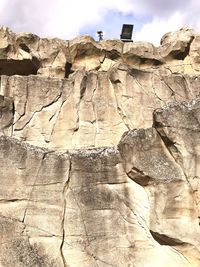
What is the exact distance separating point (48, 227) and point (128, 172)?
7.19 feet

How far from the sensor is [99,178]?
1189 centimetres

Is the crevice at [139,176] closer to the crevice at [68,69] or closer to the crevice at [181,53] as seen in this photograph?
the crevice at [68,69]

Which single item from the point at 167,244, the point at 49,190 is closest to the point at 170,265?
the point at 167,244

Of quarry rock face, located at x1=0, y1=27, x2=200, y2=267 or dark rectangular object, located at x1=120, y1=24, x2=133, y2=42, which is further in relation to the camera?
dark rectangular object, located at x1=120, y1=24, x2=133, y2=42

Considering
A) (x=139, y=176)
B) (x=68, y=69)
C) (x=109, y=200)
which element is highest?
(x=68, y=69)

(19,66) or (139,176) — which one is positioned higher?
(19,66)

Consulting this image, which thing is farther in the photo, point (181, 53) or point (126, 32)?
point (126, 32)

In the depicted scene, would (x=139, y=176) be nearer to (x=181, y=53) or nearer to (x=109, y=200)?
(x=109, y=200)

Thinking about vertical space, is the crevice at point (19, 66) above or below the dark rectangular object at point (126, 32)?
below

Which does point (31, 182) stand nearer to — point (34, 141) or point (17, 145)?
point (17, 145)

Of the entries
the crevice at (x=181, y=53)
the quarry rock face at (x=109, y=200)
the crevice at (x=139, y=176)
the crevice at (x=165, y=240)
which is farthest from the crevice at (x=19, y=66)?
the crevice at (x=165, y=240)

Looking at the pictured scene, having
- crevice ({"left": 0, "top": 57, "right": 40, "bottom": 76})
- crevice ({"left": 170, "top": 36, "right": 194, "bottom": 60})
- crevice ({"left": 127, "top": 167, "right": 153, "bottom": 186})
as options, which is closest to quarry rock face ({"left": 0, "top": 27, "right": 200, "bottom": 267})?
crevice ({"left": 127, "top": 167, "right": 153, "bottom": 186})

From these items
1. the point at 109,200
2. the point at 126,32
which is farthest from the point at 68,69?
the point at 109,200

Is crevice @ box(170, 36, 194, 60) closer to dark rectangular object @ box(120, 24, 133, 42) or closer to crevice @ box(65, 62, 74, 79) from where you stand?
dark rectangular object @ box(120, 24, 133, 42)
